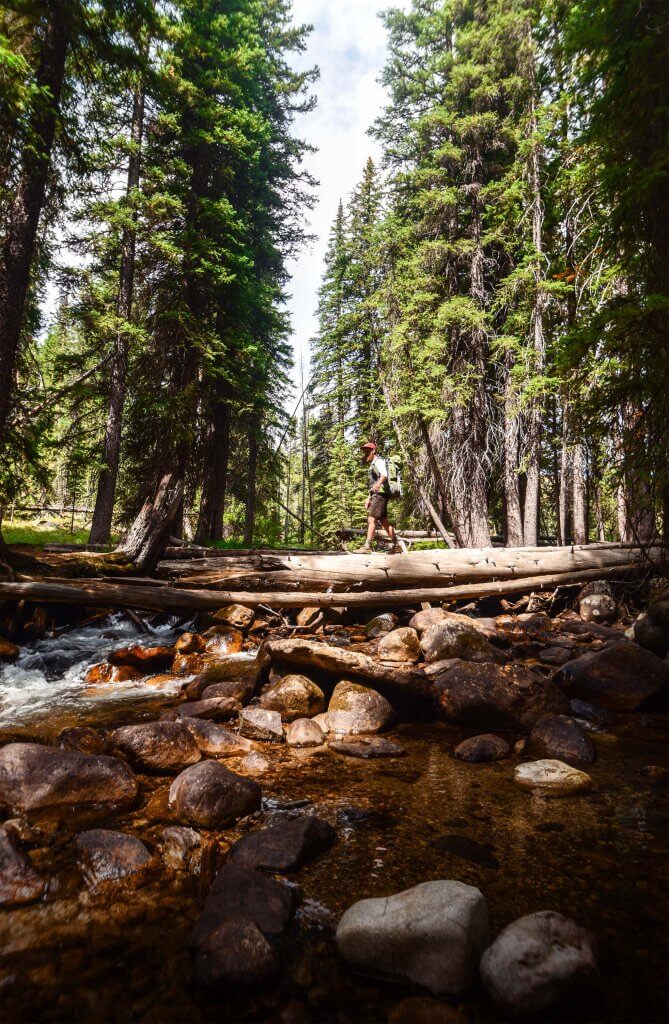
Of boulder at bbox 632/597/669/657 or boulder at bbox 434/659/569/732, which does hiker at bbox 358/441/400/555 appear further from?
boulder at bbox 632/597/669/657

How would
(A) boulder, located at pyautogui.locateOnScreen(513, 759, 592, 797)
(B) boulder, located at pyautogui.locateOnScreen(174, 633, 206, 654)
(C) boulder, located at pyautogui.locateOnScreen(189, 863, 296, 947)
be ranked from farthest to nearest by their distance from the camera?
(B) boulder, located at pyautogui.locateOnScreen(174, 633, 206, 654), (A) boulder, located at pyautogui.locateOnScreen(513, 759, 592, 797), (C) boulder, located at pyautogui.locateOnScreen(189, 863, 296, 947)

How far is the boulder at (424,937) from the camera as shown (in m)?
2.06

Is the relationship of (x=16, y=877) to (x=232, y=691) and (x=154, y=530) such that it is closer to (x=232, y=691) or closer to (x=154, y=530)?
(x=232, y=691)

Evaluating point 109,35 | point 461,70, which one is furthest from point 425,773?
point 461,70

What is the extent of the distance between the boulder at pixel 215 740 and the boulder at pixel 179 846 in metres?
1.28

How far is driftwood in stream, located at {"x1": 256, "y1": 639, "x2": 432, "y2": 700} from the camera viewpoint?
18.5ft

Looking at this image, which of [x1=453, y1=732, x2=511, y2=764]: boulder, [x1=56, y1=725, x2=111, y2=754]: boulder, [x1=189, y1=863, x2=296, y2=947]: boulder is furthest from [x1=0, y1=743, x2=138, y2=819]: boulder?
[x1=453, y1=732, x2=511, y2=764]: boulder

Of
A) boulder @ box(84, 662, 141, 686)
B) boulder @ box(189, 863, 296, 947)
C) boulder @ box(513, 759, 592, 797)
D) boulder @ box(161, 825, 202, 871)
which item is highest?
boulder @ box(189, 863, 296, 947)

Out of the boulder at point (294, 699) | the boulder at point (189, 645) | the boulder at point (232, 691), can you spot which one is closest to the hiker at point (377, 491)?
the boulder at point (189, 645)

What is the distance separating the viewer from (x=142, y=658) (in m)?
7.50

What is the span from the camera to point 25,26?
756 centimetres

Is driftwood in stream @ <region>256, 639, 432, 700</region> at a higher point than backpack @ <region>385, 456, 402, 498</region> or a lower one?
lower

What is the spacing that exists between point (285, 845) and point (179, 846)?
0.75 metres

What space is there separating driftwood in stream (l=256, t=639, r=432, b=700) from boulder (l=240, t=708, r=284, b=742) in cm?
101
